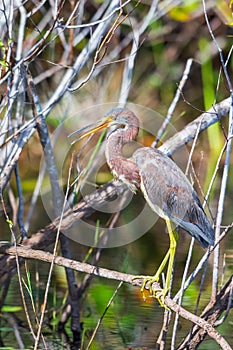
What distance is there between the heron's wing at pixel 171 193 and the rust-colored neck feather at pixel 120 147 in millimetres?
49

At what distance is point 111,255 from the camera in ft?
19.0

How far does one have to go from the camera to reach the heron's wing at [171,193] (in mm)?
3588

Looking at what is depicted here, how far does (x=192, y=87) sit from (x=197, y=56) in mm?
441

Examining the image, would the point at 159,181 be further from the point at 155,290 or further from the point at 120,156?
the point at 155,290

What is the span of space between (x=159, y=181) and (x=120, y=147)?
0.83 feet

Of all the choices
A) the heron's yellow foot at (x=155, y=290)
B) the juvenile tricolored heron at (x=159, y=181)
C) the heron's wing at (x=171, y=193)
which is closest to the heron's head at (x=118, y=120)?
the juvenile tricolored heron at (x=159, y=181)

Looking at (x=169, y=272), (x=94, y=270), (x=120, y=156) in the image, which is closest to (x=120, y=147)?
(x=120, y=156)

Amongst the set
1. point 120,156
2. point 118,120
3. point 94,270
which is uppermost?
point 118,120

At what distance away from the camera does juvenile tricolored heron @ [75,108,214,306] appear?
3.59 m

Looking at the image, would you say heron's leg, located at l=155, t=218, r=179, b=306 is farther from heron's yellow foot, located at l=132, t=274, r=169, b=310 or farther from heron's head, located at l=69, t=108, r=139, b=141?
heron's head, located at l=69, t=108, r=139, b=141

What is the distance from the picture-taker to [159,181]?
3654 millimetres

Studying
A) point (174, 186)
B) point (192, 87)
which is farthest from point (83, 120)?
point (174, 186)

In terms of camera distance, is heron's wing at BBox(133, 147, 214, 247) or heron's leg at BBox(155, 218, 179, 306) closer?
heron's leg at BBox(155, 218, 179, 306)

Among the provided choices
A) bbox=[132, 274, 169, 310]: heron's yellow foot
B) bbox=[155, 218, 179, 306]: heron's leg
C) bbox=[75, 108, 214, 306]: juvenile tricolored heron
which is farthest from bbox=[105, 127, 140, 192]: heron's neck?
bbox=[132, 274, 169, 310]: heron's yellow foot
